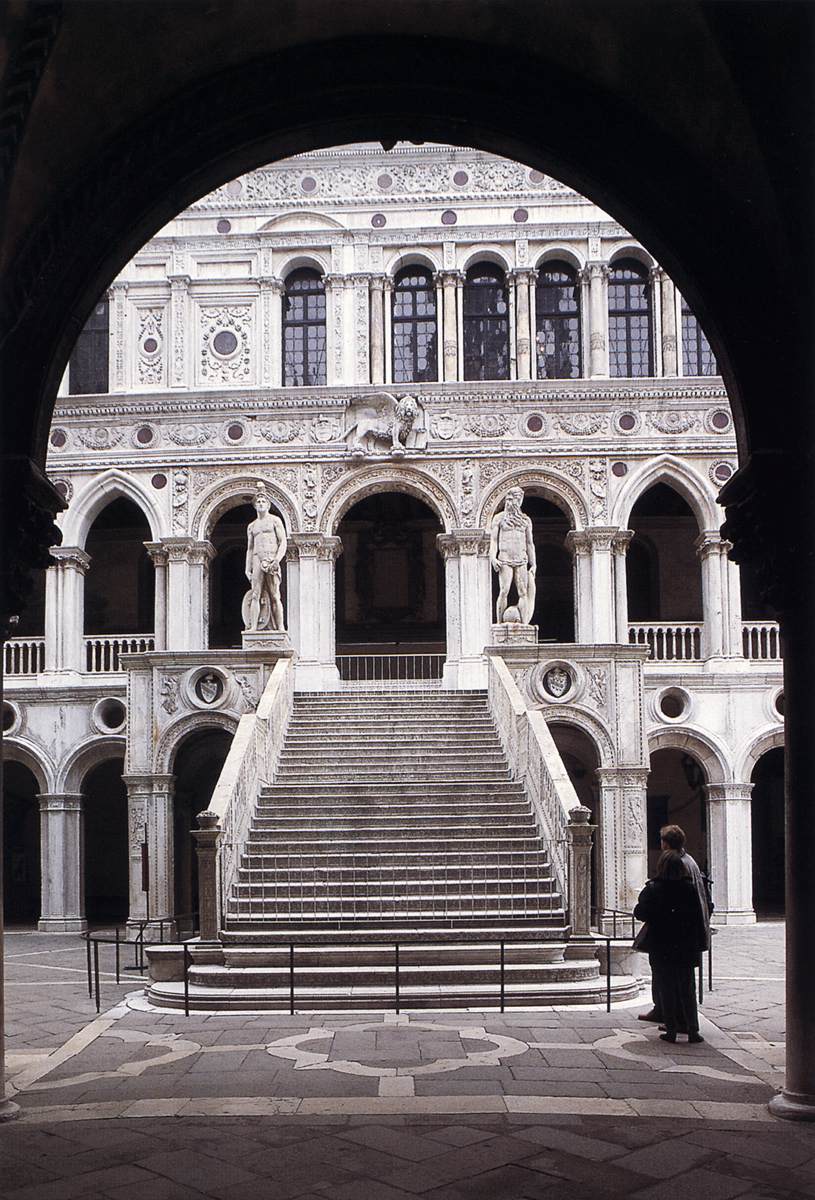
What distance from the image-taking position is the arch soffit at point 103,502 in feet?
89.1

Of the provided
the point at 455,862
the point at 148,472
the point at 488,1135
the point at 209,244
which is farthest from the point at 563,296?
the point at 488,1135

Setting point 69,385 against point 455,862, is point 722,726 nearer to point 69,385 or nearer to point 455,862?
point 455,862

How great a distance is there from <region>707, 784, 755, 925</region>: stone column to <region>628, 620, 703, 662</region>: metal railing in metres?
2.62

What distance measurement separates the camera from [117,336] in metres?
28.0

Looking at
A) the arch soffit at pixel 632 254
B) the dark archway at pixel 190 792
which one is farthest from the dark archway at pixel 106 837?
the arch soffit at pixel 632 254

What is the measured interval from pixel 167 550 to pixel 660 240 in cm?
1870

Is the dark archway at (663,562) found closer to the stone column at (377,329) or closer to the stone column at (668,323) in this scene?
the stone column at (668,323)

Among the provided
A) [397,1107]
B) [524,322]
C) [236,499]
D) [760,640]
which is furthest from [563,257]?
[397,1107]

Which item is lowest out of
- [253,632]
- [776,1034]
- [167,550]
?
[776,1034]

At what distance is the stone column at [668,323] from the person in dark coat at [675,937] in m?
16.9

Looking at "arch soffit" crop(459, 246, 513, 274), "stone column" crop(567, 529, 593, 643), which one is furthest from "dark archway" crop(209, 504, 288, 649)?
"stone column" crop(567, 529, 593, 643)

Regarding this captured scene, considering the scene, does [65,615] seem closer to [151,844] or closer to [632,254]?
[151,844]

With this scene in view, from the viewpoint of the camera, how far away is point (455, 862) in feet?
57.2

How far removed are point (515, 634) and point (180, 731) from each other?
6.00 m
